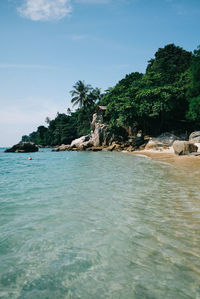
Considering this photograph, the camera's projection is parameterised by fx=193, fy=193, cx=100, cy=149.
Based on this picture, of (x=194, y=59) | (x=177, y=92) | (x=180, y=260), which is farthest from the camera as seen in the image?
(x=177, y=92)

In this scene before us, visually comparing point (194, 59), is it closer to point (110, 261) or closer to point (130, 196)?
Answer: point (130, 196)

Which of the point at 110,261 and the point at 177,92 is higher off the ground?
the point at 177,92

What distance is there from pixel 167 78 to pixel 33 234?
2681 centimetres

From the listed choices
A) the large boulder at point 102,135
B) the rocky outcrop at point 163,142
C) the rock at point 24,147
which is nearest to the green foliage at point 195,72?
the rocky outcrop at point 163,142

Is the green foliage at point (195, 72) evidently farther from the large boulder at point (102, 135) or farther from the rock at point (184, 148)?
the large boulder at point (102, 135)

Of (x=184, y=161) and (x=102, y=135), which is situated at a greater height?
(x=102, y=135)

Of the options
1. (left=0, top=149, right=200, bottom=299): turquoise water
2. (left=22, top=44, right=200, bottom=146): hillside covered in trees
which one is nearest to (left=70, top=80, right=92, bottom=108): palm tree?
(left=22, top=44, right=200, bottom=146): hillside covered in trees

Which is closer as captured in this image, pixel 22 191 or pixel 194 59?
pixel 22 191

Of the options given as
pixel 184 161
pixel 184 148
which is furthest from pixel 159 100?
pixel 184 161

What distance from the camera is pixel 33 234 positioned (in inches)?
119

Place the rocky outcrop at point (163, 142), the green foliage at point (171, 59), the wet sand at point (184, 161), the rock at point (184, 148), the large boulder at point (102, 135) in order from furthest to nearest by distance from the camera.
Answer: the green foliage at point (171, 59) → the large boulder at point (102, 135) → the rocky outcrop at point (163, 142) → the rock at point (184, 148) → the wet sand at point (184, 161)

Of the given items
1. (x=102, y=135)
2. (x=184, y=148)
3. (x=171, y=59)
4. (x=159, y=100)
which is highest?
(x=171, y=59)

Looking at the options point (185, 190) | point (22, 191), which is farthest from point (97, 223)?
point (22, 191)

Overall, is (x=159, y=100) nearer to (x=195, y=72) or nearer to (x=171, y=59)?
(x=195, y=72)
